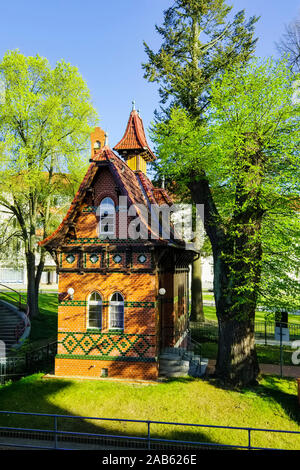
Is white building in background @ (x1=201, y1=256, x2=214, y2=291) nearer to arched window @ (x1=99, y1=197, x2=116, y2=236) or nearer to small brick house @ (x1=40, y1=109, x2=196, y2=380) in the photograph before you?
small brick house @ (x1=40, y1=109, x2=196, y2=380)

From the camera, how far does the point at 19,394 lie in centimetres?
1217

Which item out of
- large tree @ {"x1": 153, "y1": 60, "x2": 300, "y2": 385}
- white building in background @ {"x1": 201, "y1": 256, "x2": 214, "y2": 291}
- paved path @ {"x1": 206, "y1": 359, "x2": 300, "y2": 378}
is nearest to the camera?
large tree @ {"x1": 153, "y1": 60, "x2": 300, "y2": 385}

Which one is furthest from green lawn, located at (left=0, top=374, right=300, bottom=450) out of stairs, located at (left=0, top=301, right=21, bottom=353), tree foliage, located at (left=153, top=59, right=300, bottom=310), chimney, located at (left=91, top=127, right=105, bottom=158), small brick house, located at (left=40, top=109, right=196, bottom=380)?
chimney, located at (left=91, top=127, right=105, bottom=158)

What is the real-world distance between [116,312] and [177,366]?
3429 millimetres

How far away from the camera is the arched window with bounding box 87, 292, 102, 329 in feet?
46.8

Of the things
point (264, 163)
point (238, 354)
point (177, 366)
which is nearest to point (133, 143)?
point (264, 163)

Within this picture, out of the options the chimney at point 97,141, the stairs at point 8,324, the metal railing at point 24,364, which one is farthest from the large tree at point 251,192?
the stairs at point 8,324

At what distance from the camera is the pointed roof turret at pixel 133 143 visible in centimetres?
1896

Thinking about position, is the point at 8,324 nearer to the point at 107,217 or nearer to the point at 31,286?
the point at 31,286

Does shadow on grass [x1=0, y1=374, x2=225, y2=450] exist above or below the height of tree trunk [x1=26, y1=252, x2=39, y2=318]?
below

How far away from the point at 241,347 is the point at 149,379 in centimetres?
383

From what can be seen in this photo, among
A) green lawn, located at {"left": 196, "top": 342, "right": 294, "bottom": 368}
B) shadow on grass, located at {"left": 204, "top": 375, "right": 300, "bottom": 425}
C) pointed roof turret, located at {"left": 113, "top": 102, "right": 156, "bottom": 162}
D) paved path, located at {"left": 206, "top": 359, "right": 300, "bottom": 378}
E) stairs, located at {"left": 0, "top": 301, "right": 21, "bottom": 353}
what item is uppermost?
pointed roof turret, located at {"left": 113, "top": 102, "right": 156, "bottom": 162}

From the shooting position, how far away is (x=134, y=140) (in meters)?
19.2

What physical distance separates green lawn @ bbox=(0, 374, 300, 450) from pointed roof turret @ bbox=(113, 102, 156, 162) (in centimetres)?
1201
